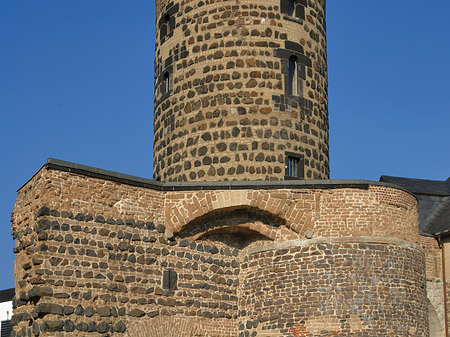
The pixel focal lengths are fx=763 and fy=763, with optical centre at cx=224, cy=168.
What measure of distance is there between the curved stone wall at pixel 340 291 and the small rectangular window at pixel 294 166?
8.61ft

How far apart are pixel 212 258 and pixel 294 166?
3.47 m

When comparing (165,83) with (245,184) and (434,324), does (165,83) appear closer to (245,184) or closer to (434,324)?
(245,184)

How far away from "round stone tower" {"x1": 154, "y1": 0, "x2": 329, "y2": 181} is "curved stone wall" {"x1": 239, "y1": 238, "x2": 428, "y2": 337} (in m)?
2.89

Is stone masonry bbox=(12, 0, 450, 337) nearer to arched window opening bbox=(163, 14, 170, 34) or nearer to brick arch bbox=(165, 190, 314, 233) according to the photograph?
brick arch bbox=(165, 190, 314, 233)

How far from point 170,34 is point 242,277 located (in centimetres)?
711

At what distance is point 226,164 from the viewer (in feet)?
62.3

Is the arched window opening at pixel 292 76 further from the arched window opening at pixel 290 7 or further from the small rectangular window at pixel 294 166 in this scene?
the small rectangular window at pixel 294 166

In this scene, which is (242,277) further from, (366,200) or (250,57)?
(250,57)

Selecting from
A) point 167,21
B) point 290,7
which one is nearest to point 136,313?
point 167,21

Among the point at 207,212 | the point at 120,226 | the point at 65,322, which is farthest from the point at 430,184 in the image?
the point at 65,322

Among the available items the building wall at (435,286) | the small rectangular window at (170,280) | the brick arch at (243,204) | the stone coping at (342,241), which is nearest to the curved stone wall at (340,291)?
the stone coping at (342,241)

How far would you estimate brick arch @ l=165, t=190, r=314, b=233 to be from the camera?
55.5 feet

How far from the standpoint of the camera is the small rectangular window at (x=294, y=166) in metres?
19.2

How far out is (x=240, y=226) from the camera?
1755cm
